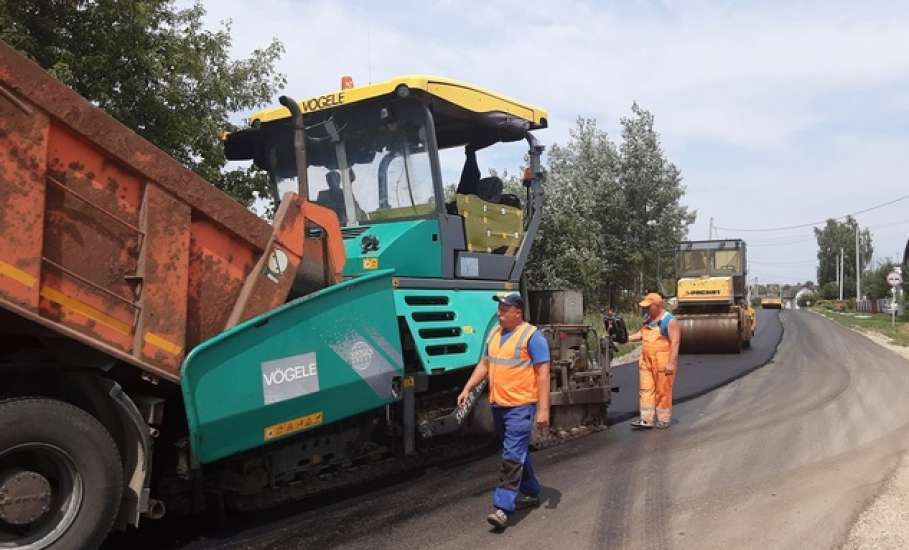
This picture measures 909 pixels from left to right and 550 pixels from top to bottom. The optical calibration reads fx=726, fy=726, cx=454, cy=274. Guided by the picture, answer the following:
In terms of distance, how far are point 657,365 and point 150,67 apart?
6558 millimetres

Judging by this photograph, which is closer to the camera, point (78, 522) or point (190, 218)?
point (78, 522)

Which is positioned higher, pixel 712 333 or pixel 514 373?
pixel 514 373

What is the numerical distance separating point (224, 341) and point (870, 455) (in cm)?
549

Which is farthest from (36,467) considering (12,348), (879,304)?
(879,304)

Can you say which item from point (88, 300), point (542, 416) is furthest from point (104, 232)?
point (542, 416)

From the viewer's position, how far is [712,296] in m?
17.4

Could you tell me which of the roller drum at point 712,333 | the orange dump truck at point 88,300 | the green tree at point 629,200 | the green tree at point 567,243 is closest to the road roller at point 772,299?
the green tree at point 629,200

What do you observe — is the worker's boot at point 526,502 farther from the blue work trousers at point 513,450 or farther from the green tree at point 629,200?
the green tree at point 629,200

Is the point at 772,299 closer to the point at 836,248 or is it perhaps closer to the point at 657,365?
the point at 836,248

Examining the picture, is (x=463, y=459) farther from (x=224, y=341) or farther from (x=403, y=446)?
(x=224, y=341)

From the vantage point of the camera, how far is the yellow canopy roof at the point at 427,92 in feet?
17.3

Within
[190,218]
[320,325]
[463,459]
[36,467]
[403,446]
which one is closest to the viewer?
[36,467]

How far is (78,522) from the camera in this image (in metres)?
3.25

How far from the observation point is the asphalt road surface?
4.16 meters
